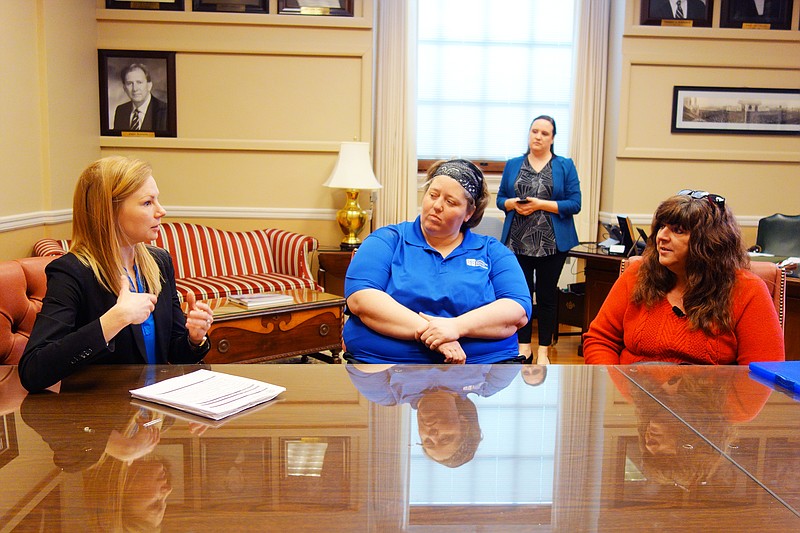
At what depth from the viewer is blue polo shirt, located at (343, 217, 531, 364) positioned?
8.63 ft

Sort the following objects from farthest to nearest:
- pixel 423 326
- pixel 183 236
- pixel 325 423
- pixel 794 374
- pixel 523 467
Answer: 1. pixel 183 236
2. pixel 423 326
3. pixel 794 374
4. pixel 325 423
5. pixel 523 467

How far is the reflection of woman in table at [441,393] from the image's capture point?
146 centimetres

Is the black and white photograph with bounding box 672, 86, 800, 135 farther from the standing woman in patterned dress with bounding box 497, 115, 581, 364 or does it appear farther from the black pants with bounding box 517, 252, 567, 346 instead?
the black pants with bounding box 517, 252, 567, 346

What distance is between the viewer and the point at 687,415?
1683mm

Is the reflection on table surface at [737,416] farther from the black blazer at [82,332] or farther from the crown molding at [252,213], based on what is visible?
the crown molding at [252,213]

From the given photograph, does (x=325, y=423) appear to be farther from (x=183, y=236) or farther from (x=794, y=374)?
(x=183, y=236)

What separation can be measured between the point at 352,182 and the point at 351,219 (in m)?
0.35

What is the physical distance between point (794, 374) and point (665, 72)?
489cm

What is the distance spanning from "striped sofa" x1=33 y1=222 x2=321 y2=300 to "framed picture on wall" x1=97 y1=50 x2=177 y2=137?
2.99ft

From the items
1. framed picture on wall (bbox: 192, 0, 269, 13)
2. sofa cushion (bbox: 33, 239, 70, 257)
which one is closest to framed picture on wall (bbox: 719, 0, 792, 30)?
framed picture on wall (bbox: 192, 0, 269, 13)

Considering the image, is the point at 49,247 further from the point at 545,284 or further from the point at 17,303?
the point at 545,284

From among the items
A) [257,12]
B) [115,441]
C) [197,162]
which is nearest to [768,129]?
[257,12]

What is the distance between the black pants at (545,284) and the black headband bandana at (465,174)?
2267mm

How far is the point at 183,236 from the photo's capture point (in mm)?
5730
